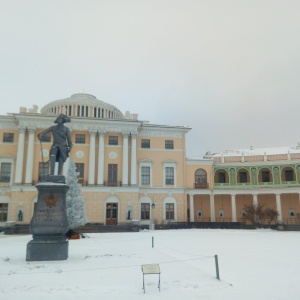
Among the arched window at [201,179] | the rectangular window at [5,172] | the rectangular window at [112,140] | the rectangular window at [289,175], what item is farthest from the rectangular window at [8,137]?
the rectangular window at [289,175]

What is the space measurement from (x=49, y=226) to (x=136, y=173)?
28.7m

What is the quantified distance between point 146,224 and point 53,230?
1120 inches

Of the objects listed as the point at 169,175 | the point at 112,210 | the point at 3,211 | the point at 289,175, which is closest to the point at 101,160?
the point at 112,210

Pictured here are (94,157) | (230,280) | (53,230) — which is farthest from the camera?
(94,157)

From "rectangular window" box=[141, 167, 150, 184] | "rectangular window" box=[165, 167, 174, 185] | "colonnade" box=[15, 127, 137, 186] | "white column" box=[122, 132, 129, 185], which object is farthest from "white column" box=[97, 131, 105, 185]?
"rectangular window" box=[165, 167, 174, 185]

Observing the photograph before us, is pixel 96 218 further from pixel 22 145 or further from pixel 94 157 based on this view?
pixel 22 145

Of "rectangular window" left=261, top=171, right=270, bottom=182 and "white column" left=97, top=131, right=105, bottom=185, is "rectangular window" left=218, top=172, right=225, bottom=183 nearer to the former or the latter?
"rectangular window" left=261, top=171, right=270, bottom=182

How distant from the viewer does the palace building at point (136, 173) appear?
3906cm

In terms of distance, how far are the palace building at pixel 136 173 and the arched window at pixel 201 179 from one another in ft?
0.46

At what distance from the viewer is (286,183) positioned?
43875 millimetres

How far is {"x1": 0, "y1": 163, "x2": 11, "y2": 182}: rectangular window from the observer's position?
1545 inches

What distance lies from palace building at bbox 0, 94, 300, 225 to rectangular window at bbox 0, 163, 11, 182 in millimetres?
91

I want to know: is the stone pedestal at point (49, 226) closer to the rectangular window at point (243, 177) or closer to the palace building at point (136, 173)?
the palace building at point (136, 173)

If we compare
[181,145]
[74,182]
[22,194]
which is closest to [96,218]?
[22,194]
